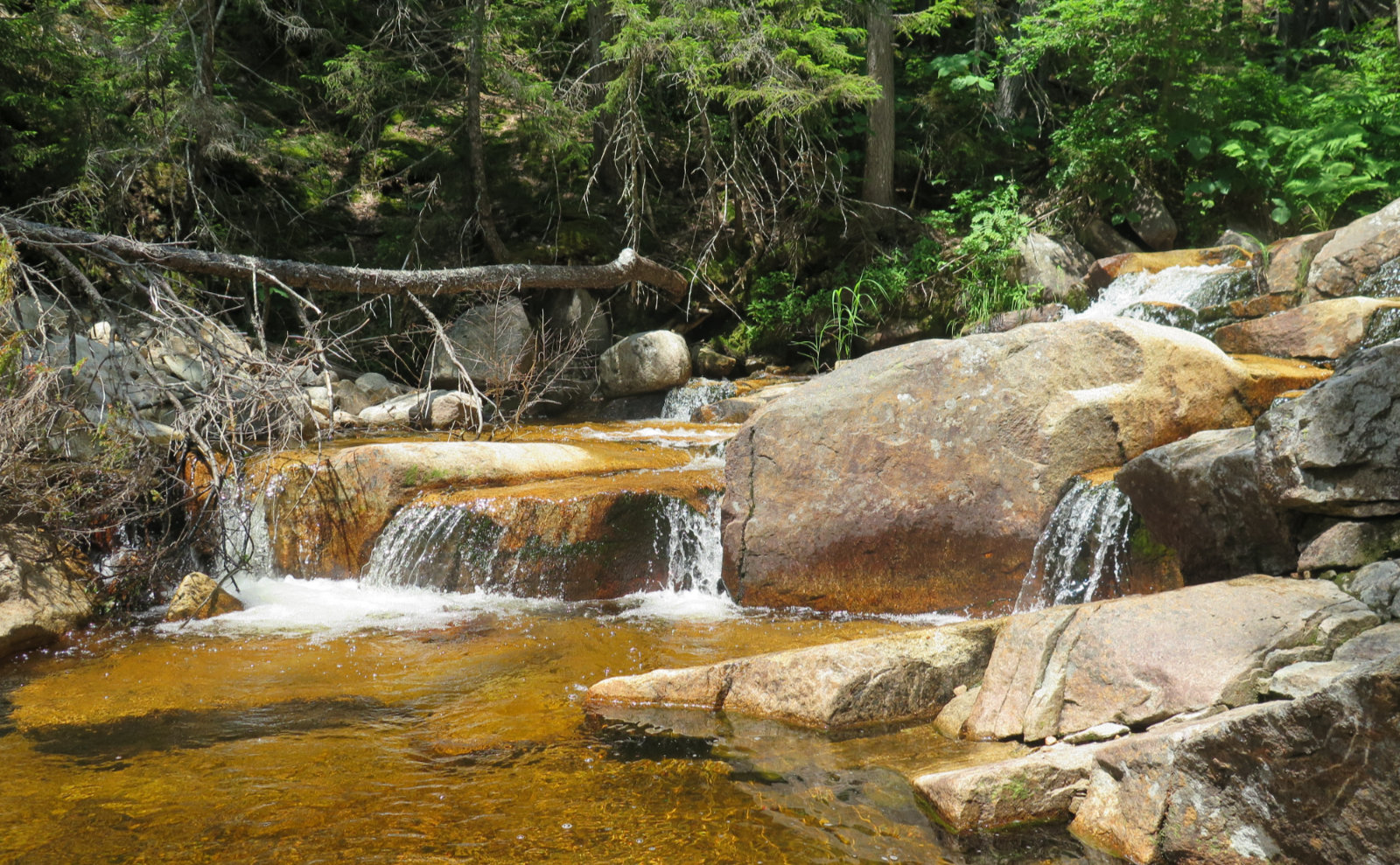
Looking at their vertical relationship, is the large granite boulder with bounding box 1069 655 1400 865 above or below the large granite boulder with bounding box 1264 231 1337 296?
below

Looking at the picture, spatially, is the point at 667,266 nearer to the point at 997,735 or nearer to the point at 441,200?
the point at 441,200

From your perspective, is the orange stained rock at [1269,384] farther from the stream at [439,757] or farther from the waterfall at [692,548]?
the waterfall at [692,548]

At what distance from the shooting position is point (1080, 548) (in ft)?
15.6

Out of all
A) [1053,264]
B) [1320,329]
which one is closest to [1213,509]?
[1320,329]

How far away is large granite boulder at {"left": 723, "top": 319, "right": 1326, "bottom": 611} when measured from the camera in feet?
16.5

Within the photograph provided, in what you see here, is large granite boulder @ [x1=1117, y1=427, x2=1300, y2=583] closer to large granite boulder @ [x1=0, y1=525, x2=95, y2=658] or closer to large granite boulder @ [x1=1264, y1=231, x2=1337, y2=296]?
large granite boulder @ [x1=1264, y1=231, x2=1337, y2=296]

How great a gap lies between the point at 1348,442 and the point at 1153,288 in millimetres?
6853

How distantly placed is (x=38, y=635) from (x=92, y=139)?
7.36 m

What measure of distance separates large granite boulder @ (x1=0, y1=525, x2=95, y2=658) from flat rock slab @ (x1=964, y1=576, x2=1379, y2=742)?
4.85 metres

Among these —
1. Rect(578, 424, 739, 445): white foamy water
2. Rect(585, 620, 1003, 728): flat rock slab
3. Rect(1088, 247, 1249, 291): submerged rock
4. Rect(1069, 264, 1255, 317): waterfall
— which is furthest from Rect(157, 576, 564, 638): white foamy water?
Rect(1088, 247, 1249, 291): submerged rock

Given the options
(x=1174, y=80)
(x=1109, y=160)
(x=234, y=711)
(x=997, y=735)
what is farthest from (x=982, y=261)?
(x=234, y=711)

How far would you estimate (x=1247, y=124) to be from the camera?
1108 cm

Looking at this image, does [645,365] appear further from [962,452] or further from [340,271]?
A: [962,452]

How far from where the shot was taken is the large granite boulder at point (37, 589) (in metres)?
4.93
